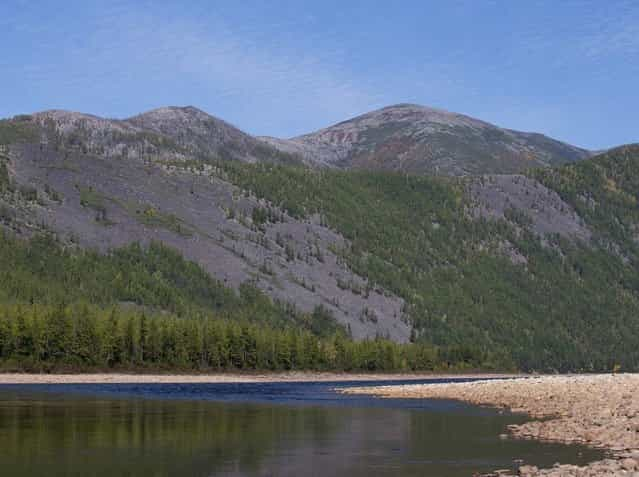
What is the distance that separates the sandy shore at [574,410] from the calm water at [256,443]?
2.49 meters

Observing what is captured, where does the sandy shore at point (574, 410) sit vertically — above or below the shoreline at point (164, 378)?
above

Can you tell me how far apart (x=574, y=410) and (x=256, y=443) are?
28.8 metres

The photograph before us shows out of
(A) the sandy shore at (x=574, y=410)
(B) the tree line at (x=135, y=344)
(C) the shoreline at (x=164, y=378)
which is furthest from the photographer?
(B) the tree line at (x=135, y=344)

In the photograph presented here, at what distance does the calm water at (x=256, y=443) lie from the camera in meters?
37.1

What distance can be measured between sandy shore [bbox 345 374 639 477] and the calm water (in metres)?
2.49

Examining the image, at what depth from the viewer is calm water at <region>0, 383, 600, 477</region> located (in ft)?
122

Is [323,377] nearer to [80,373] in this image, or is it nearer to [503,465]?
[80,373]

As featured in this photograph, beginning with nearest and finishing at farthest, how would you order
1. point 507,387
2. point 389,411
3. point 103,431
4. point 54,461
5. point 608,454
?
1. point 54,461
2. point 608,454
3. point 103,431
4. point 389,411
5. point 507,387

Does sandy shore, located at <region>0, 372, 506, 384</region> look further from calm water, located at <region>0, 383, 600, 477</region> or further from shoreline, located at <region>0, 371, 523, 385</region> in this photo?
calm water, located at <region>0, 383, 600, 477</region>

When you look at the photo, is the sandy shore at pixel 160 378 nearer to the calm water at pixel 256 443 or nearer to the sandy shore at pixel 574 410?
the sandy shore at pixel 574 410

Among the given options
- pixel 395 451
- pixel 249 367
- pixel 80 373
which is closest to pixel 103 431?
pixel 395 451

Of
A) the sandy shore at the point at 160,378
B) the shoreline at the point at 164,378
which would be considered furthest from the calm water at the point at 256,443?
the shoreline at the point at 164,378

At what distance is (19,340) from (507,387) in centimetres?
9068

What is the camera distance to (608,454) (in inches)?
1633
